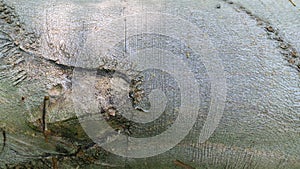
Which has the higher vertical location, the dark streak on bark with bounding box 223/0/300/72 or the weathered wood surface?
the dark streak on bark with bounding box 223/0/300/72

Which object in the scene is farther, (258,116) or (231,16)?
(231,16)

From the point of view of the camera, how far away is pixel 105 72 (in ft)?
2.50

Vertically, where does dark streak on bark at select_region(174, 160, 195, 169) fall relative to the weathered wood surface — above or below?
below

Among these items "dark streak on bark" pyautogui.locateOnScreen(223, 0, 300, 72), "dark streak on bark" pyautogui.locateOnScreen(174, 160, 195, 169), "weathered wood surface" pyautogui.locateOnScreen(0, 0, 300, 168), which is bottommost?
"dark streak on bark" pyautogui.locateOnScreen(174, 160, 195, 169)

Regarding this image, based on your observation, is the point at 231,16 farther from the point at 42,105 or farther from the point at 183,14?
the point at 42,105

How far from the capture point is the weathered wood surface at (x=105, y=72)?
74 cm

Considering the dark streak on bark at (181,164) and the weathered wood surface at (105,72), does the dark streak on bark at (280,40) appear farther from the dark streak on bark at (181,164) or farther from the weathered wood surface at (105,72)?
the dark streak on bark at (181,164)

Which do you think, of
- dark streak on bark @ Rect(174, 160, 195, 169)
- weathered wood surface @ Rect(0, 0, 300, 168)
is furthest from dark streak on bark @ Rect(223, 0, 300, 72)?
dark streak on bark @ Rect(174, 160, 195, 169)

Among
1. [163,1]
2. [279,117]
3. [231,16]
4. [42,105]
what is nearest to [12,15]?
[42,105]

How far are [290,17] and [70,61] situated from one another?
0.50m

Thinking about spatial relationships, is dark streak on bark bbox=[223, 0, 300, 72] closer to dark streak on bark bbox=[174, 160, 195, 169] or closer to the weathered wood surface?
the weathered wood surface

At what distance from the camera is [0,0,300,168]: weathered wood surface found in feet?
2.43

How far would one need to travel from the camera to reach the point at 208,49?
2.53ft

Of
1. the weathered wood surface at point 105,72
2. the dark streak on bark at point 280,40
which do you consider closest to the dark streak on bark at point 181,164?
the weathered wood surface at point 105,72
